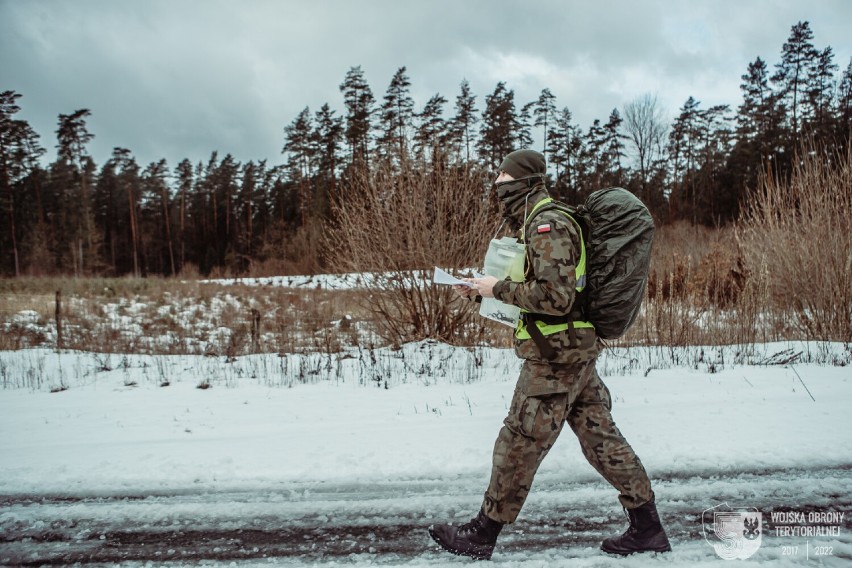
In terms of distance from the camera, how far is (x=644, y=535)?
2652mm

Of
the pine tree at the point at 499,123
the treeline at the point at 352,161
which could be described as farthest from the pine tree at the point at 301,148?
the pine tree at the point at 499,123

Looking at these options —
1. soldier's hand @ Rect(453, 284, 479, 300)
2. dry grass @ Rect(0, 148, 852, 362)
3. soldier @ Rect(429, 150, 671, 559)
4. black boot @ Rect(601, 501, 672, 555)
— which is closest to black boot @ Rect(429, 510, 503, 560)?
soldier @ Rect(429, 150, 671, 559)

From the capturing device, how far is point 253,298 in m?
21.1

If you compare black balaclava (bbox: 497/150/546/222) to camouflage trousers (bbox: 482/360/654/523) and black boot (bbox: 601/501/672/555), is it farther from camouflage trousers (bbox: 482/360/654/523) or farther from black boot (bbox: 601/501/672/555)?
black boot (bbox: 601/501/672/555)

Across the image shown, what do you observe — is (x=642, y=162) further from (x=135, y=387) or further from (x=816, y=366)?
(x=135, y=387)

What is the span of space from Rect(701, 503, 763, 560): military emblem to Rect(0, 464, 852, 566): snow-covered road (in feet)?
0.15

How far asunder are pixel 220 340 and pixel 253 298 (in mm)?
9784

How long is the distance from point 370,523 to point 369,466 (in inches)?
35.5

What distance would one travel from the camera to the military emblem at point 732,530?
8.98 feet

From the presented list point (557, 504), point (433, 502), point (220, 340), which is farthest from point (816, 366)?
point (220, 340)

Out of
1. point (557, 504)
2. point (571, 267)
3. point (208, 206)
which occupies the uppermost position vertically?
point (208, 206)

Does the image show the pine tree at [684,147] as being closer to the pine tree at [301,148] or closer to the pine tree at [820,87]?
the pine tree at [820,87]

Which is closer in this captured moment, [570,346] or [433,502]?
[570,346]

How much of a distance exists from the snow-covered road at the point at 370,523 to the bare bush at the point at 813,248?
6.37m
